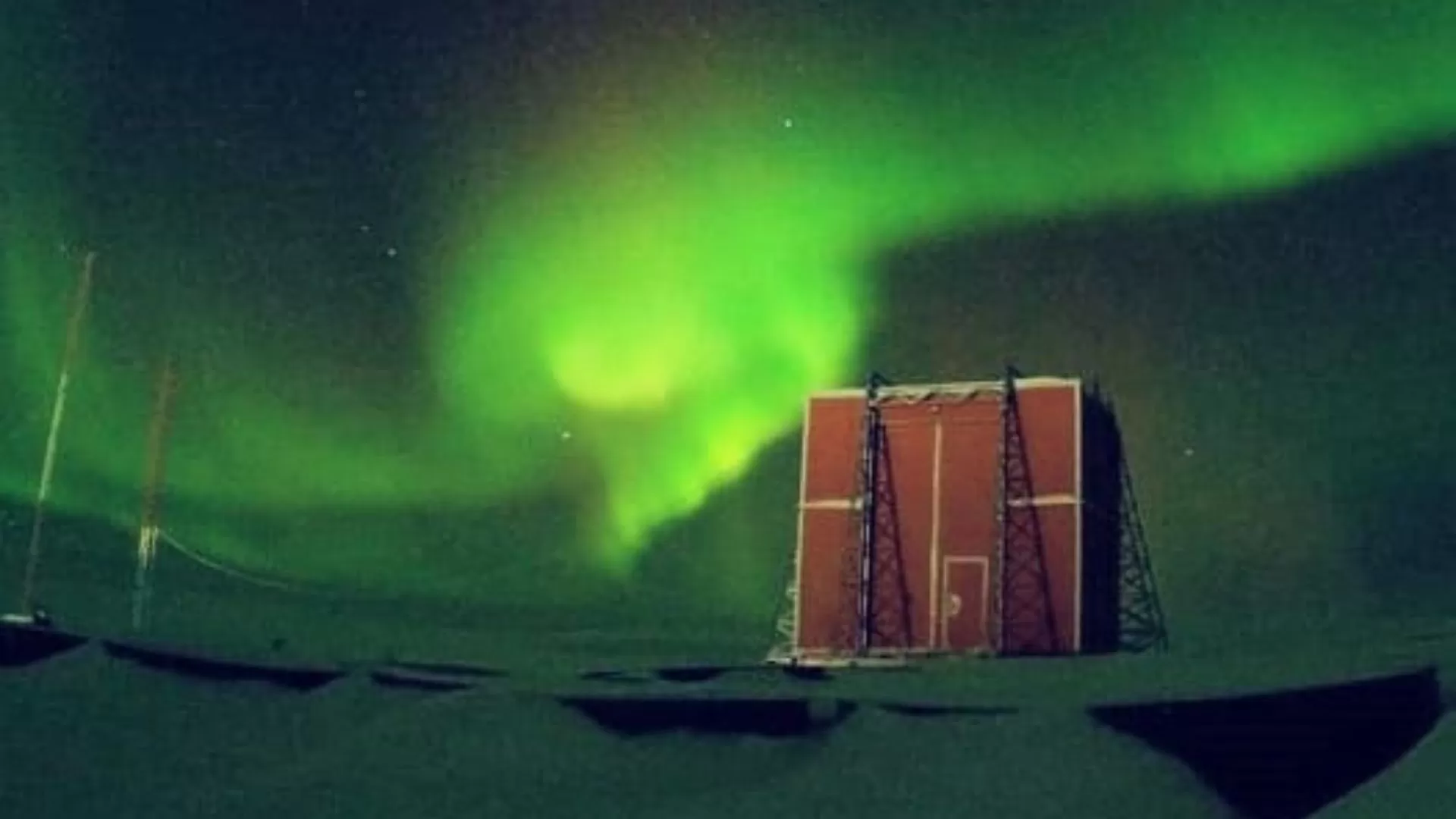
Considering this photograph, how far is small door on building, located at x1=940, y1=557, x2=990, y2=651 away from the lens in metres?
28.7

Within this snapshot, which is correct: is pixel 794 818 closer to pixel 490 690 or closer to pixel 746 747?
pixel 746 747

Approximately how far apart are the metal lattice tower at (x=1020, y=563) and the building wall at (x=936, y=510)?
0.46ft

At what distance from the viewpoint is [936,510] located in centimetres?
2952

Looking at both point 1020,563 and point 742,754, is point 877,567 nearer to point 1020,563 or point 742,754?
point 1020,563

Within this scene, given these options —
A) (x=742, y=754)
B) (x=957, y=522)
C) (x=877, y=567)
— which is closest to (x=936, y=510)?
(x=957, y=522)

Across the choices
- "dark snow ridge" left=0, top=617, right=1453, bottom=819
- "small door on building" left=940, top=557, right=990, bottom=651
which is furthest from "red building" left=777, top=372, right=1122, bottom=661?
"dark snow ridge" left=0, top=617, right=1453, bottom=819

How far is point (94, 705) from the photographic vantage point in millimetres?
14656

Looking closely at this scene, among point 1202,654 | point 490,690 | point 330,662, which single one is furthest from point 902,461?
point 490,690

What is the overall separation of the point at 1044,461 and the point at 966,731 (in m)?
17.2

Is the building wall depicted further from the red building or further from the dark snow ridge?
the dark snow ridge

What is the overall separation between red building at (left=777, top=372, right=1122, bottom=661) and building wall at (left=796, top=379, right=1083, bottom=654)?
0.03 metres

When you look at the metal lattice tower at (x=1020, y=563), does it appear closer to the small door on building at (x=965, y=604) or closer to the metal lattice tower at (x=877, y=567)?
the small door on building at (x=965, y=604)

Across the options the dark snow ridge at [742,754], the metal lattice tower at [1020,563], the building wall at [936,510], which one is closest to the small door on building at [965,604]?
the building wall at [936,510]

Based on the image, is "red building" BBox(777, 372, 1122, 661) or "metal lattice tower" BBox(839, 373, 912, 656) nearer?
"red building" BBox(777, 372, 1122, 661)
